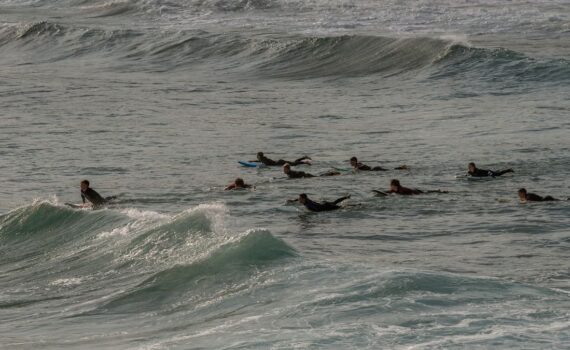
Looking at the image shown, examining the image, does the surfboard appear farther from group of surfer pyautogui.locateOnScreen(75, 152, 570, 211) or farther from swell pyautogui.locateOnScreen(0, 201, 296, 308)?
swell pyautogui.locateOnScreen(0, 201, 296, 308)

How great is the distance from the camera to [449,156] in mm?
33750

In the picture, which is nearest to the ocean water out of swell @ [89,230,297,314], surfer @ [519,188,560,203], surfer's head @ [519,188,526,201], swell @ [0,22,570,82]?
swell @ [89,230,297,314]

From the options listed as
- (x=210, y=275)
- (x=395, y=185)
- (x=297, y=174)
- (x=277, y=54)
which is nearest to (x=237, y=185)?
(x=297, y=174)

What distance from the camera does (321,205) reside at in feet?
91.4

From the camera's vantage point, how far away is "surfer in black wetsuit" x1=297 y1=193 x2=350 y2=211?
90.7 ft

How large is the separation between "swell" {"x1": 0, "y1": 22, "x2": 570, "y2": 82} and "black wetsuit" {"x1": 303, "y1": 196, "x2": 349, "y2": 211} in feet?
59.5

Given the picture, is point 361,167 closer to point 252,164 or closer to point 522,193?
point 252,164

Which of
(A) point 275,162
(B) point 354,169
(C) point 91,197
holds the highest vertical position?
(C) point 91,197

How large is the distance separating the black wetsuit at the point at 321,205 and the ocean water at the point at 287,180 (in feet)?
1.33

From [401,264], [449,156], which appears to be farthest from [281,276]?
[449,156]

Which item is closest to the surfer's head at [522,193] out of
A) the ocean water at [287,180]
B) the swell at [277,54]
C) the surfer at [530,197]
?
the surfer at [530,197]

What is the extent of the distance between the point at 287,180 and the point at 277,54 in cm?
2231

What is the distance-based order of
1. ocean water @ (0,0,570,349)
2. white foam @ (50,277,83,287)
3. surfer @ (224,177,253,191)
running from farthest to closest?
1. surfer @ (224,177,253,191)
2. white foam @ (50,277,83,287)
3. ocean water @ (0,0,570,349)

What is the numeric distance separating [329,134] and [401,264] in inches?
628
